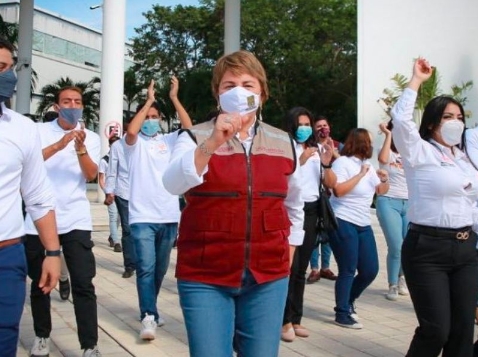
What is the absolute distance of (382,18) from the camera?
19.6 m

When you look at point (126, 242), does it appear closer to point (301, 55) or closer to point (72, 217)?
point (72, 217)

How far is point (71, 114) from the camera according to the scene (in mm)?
5133

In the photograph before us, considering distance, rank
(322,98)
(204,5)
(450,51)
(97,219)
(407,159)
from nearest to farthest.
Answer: (407,159) < (97,219) < (450,51) < (322,98) < (204,5)

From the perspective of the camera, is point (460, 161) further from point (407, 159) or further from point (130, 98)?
point (130, 98)

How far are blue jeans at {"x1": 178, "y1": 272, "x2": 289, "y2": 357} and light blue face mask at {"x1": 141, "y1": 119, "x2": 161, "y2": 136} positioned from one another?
3.31 meters

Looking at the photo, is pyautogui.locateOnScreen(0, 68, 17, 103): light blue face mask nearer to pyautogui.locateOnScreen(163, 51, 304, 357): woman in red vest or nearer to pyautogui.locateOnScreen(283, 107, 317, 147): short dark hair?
pyautogui.locateOnScreen(163, 51, 304, 357): woman in red vest

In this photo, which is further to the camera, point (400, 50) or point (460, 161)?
point (400, 50)

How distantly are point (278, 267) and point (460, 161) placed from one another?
1.79 metres

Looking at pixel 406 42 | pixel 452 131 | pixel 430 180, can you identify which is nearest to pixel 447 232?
pixel 430 180

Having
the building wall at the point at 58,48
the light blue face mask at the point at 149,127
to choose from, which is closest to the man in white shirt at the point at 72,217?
the light blue face mask at the point at 149,127

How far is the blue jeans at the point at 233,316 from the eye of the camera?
2.87 meters

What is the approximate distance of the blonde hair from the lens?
300 cm

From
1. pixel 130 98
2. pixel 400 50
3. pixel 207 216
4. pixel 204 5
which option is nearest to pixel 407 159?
pixel 207 216

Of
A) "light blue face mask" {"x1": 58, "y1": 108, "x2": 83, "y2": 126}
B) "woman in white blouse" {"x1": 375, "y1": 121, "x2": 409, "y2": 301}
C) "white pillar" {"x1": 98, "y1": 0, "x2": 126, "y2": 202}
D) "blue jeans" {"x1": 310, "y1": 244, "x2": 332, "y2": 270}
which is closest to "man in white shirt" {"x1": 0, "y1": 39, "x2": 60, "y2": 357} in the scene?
"light blue face mask" {"x1": 58, "y1": 108, "x2": 83, "y2": 126}
